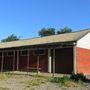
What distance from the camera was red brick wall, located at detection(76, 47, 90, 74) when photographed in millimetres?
27661

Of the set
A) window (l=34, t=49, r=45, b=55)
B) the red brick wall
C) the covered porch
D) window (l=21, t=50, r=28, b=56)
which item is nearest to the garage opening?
the covered porch

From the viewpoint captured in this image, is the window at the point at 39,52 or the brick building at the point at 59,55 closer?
the brick building at the point at 59,55

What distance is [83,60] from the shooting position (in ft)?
93.9

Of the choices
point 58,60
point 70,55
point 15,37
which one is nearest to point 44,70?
point 58,60

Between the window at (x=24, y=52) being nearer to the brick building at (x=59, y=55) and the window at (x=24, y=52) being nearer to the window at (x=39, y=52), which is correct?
the brick building at (x=59, y=55)

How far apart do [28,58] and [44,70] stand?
324cm

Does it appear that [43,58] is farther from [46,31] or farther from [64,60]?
[46,31]

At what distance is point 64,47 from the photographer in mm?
26875

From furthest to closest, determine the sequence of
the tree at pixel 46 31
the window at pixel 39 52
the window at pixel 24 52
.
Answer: the tree at pixel 46 31, the window at pixel 24 52, the window at pixel 39 52

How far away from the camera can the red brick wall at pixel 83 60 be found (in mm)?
27661

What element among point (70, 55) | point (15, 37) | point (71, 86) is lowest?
point (71, 86)

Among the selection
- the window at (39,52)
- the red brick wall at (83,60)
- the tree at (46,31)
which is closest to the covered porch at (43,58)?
the window at (39,52)

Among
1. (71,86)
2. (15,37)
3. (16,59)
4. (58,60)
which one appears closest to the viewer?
(71,86)

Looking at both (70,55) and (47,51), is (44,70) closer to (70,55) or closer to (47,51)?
(47,51)
